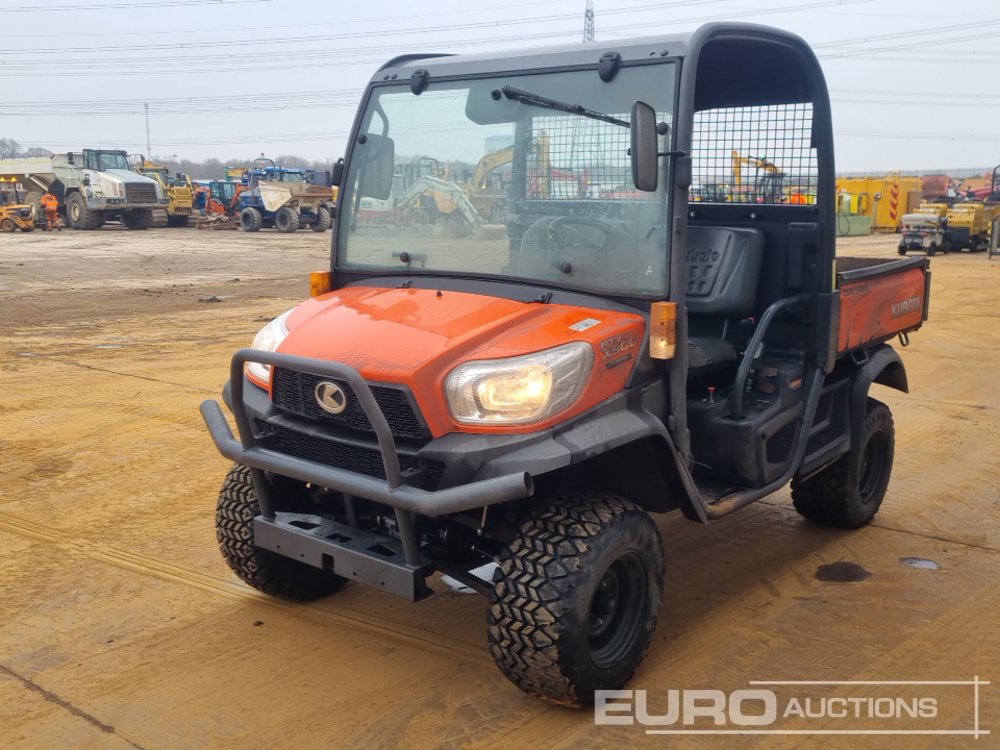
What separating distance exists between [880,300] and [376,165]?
2.59 m

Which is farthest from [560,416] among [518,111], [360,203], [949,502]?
[949,502]

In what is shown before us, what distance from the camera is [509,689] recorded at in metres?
3.69

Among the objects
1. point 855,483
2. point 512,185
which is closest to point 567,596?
point 512,185

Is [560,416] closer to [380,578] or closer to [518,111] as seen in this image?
[380,578]

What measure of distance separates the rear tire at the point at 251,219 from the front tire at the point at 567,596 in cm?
3278

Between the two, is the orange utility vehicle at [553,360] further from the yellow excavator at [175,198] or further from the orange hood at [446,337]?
the yellow excavator at [175,198]

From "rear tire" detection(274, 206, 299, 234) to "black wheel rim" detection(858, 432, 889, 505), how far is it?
3007 cm

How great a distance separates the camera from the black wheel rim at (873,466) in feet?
18.1

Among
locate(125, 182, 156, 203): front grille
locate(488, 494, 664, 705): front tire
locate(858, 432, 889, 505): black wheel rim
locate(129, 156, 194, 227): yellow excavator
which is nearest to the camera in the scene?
locate(488, 494, 664, 705): front tire

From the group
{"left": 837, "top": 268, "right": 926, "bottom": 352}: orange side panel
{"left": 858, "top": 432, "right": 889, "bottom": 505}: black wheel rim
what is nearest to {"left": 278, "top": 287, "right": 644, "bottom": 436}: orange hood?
{"left": 837, "top": 268, "right": 926, "bottom": 352}: orange side panel

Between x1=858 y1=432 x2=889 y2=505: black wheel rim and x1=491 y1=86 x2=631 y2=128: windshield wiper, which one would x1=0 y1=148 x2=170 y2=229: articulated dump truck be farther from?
Result: x1=491 y1=86 x2=631 y2=128: windshield wiper

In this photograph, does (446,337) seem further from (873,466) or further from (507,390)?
(873,466)

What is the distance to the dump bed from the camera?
484 centimetres

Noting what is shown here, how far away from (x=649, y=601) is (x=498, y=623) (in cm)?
64
